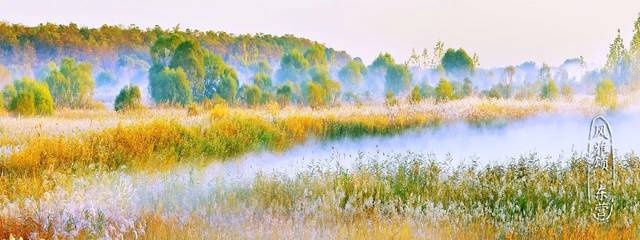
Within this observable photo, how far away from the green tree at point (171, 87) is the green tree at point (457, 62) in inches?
511

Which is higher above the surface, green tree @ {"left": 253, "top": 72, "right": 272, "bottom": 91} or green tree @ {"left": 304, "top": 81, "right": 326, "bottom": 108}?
green tree @ {"left": 253, "top": 72, "right": 272, "bottom": 91}

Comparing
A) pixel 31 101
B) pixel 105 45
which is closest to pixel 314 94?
pixel 31 101

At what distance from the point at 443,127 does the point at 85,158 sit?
10755 mm

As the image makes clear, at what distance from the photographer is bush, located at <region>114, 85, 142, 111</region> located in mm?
22808

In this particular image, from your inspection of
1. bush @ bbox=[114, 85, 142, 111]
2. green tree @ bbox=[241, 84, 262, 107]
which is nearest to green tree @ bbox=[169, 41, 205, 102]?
green tree @ bbox=[241, 84, 262, 107]

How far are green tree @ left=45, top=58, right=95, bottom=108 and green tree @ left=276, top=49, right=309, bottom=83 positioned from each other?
481 inches

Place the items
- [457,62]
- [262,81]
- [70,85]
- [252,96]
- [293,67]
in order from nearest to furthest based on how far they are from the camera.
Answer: [70,85], [252,96], [262,81], [457,62], [293,67]

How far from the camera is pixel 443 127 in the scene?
1841 cm

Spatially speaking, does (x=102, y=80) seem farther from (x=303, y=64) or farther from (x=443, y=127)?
(x=443, y=127)

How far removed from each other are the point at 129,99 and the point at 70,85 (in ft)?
15.2

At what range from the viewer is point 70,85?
26.4m

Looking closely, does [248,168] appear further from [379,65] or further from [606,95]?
[379,65]

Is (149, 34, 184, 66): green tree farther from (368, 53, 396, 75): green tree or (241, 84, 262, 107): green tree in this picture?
(368, 53, 396, 75): green tree

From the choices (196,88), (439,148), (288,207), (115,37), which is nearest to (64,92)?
(196,88)
